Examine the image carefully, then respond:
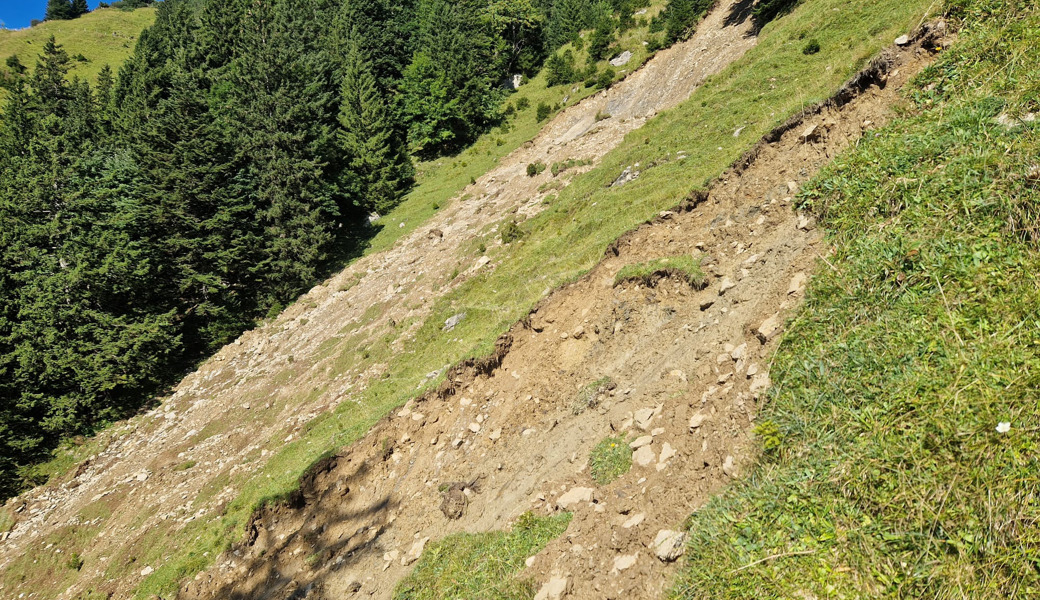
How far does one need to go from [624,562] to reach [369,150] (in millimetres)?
42728

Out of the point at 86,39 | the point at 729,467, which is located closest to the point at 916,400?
the point at 729,467

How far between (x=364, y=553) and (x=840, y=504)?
9.58 m

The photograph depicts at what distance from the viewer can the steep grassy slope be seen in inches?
3238

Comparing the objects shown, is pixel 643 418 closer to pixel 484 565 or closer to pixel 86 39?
pixel 484 565

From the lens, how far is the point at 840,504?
438 centimetres

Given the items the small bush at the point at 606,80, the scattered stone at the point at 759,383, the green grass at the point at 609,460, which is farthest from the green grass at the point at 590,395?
the small bush at the point at 606,80

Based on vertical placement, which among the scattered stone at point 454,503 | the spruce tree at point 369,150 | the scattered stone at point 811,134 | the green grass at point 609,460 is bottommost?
the scattered stone at point 454,503

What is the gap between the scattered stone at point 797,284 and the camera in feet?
23.5

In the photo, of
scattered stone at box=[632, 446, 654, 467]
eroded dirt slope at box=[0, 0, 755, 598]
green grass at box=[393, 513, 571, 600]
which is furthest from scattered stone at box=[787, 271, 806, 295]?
eroded dirt slope at box=[0, 0, 755, 598]

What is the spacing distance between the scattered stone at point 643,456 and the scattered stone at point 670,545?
138cm

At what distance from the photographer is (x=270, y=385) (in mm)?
22844

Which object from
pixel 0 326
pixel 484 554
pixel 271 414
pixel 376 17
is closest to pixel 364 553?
pixel 484 554

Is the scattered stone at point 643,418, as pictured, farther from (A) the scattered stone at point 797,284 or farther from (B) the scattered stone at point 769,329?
(A) the scattered stone at point 797,284

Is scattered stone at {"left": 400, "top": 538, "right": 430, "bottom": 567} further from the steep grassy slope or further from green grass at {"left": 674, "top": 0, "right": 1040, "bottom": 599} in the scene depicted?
the steep grassy slope
